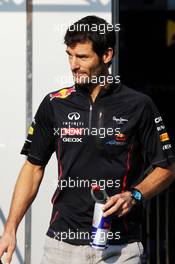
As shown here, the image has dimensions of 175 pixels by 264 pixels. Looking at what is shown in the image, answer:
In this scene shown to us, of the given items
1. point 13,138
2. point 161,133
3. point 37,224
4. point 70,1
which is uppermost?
point 70,1

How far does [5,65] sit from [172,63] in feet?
4.87

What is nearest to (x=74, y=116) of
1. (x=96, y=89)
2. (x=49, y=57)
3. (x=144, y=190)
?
(x=96, y=89)

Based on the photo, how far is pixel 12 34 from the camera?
227 inches

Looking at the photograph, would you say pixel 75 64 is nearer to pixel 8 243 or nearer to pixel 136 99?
pixel 136 99

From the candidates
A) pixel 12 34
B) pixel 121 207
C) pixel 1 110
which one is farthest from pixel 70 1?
pixel 121 207

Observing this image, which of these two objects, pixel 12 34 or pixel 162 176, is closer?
pixel 162 176

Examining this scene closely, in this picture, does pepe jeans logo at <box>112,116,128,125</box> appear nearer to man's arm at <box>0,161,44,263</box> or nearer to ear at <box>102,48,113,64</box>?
ear at <box>102,48,113,64</box>

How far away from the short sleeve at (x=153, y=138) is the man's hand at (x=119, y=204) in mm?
287

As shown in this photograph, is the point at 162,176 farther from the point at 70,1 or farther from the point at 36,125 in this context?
the point at 70,1

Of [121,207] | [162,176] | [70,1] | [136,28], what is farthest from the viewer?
[136,28]

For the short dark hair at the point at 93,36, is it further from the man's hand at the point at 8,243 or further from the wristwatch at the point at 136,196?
the man's hand at the point at 8,243

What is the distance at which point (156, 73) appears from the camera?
649cm

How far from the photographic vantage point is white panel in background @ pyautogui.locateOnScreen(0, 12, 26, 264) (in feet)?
18.9

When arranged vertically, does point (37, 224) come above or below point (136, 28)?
below
